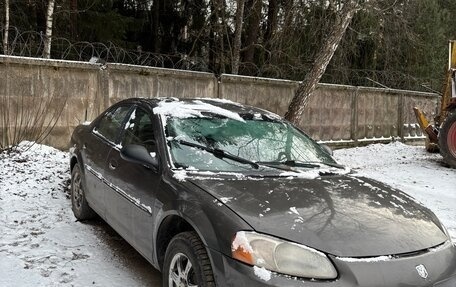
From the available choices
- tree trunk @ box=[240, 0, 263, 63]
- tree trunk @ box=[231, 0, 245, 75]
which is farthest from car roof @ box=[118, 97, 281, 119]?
tree trunk @ box=[240, 0, 263, 63]

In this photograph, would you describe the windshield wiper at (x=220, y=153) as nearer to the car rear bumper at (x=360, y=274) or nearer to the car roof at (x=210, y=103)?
the car roof at (x=210, y=103)

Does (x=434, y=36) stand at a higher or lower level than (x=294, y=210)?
higher

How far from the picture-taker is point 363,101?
1365cm

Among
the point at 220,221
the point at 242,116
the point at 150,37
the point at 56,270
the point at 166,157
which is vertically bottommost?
the point at 56,270

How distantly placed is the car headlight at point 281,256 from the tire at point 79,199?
2852mm

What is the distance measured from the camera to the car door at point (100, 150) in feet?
14.4

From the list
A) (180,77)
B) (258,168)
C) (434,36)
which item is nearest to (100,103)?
(180,77)

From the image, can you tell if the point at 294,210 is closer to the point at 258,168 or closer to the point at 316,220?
the point at 316,220

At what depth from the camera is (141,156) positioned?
3.52 metres

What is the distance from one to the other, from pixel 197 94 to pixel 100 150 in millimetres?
5677

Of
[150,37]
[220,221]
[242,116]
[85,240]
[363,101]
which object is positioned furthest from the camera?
[150,37]

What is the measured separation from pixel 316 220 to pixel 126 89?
22.9ft

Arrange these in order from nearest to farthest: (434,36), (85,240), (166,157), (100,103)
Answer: (166,157)
(85,240)
(100,103)
(434,36)

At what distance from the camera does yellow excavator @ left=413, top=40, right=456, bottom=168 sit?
9.97 meters
